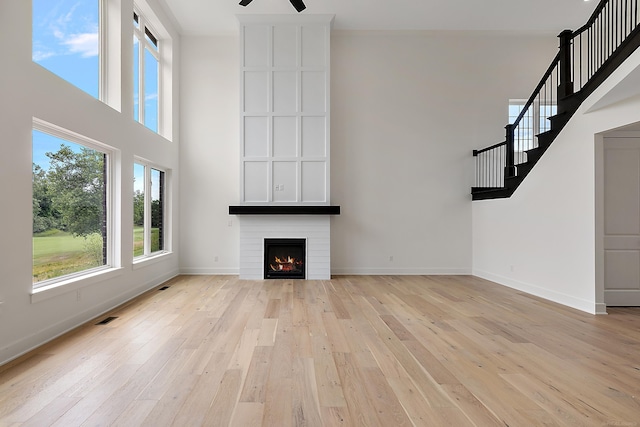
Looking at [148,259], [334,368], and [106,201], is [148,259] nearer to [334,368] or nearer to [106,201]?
[106,201]

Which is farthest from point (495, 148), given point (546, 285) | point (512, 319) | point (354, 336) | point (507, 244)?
point (354, 336)

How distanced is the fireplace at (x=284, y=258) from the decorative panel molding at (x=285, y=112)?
729 mm

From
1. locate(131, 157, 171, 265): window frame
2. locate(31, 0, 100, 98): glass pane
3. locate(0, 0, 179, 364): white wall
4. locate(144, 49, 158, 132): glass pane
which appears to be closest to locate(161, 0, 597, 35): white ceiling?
locate(144, 49, 158, 132): glass pane

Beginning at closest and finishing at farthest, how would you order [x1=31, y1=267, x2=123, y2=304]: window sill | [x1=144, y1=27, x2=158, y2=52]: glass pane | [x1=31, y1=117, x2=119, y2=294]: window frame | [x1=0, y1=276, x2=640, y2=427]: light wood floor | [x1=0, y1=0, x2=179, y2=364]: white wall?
[x1=0, y1=276, x2=640, y2=427]: light wood floor
[x1=0, y1=0, x2=179, y2=364]: white wall
[x1=31, y1=267, x2=123, y2=304]: window sill
[x1=31, y1=117, x2=119, y2=294]: window frame
[x1=144, y1=27, x2=158, y2=52]: glass pane

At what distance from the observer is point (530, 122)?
6.89 meters

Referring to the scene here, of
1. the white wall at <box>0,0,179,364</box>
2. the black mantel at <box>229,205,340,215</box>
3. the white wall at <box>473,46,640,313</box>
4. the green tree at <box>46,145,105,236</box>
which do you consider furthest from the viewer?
the black mantel at <box>229,205,340,215</box>

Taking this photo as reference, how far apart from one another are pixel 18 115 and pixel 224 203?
4078mm

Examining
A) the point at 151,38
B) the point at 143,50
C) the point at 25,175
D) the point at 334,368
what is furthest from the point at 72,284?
the point at 151,38

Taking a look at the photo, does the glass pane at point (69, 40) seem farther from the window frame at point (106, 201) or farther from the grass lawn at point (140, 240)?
the grass lawn at point (140, 240)

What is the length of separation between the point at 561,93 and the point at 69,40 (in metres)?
5.81

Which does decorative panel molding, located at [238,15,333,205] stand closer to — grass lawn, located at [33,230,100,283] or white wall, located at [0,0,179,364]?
white wall, located at [0,0,179,364]

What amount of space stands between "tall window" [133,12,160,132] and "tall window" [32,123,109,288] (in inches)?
57.9

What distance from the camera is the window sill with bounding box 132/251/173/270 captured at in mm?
4992

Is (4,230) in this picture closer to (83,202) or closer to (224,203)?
(83,202)
